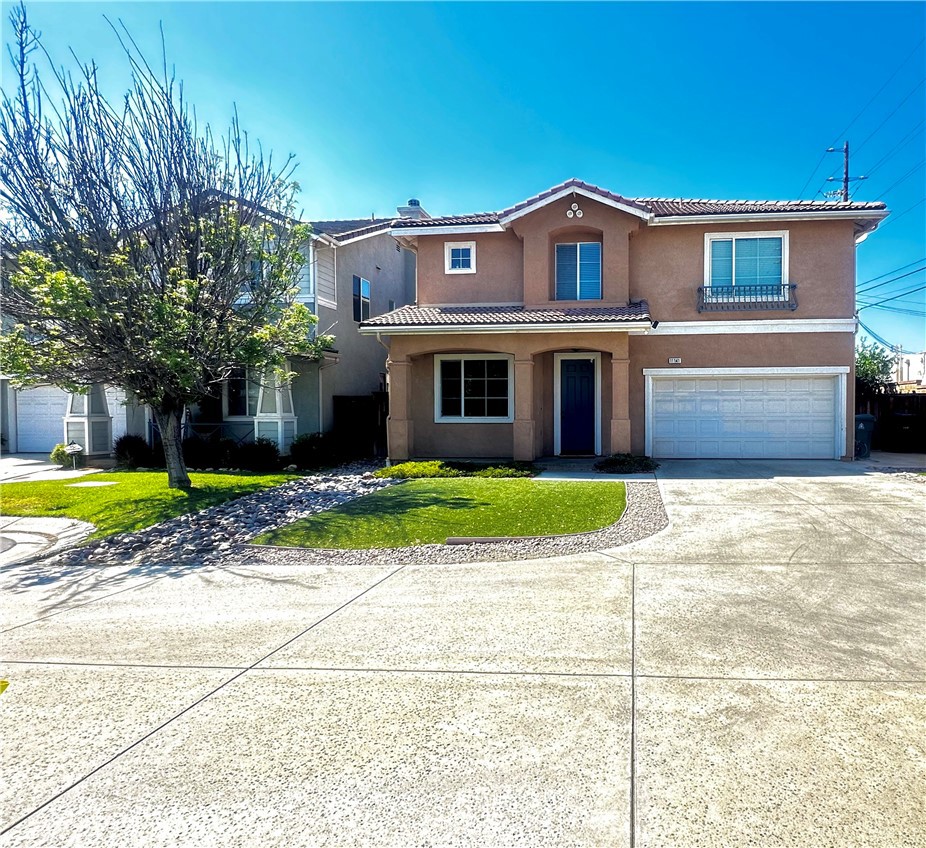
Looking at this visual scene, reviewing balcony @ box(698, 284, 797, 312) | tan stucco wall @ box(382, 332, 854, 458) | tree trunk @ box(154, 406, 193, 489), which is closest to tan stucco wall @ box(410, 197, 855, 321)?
balcony @ box(698, 284, 797, 312)

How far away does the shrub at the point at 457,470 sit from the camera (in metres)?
13.6

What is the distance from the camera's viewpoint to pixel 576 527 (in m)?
8.46

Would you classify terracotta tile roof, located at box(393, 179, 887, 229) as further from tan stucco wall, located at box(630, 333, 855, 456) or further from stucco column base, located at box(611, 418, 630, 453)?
stucco column base, located at box(611, 418, 630, 453)

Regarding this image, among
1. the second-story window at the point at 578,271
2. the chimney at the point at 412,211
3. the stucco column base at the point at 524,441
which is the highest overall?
the chimney at the point at 412,211

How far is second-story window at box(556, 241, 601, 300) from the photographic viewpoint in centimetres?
1606

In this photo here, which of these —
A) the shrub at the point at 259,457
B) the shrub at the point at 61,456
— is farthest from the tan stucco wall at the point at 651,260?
the shrub at the point at 61,456

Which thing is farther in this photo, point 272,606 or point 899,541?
point 899,541

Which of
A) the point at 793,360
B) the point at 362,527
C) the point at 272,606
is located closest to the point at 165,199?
the point at 362,527

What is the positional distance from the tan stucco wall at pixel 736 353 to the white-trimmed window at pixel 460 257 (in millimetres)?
4794

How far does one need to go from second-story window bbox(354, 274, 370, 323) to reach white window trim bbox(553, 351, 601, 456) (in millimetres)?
7431

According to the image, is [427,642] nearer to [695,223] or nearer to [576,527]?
[576,527]

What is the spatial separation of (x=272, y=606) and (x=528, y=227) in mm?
12669

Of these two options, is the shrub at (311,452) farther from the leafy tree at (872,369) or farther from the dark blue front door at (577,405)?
the leafy tree at (872,369)

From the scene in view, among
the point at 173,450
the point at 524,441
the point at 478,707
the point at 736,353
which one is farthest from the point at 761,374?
the point at 478,707
